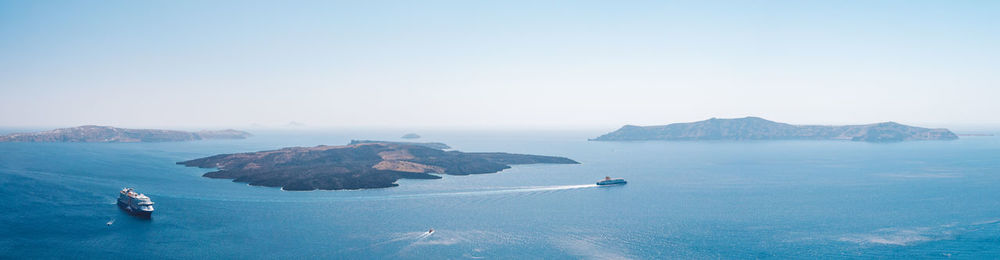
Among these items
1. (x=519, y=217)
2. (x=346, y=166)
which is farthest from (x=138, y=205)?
(x=346, y=166)

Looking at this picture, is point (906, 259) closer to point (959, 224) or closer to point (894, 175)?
point (959, 224)

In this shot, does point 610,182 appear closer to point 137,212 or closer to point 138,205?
point 138,205

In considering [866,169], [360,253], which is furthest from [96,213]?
[866,169]

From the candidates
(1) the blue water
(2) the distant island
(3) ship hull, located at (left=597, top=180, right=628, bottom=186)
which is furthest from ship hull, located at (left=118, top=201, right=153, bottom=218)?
(3) ship hull, located at (left=597, top=180, right=628, bottom=186)

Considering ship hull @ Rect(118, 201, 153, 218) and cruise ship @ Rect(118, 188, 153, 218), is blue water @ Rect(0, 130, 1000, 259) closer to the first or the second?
ship hull @ Rect(118, 201, 153, 218)

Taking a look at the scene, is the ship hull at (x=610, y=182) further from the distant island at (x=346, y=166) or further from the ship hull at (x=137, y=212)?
the ship hull at (x=137, y=212)

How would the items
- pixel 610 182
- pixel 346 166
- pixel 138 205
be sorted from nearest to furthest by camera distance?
1. pixel 138 205
2. pixel 610 182
3. pixel 346 166
